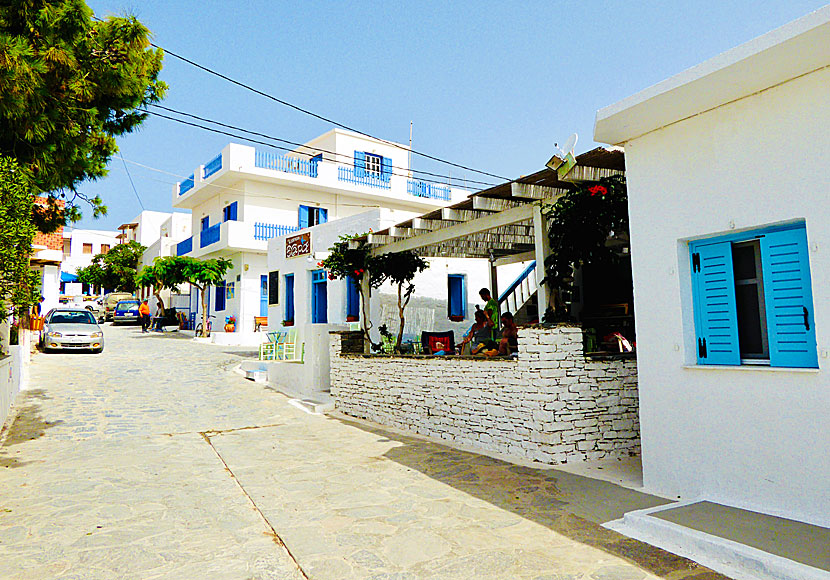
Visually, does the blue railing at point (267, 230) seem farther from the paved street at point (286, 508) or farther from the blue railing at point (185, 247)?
the paved street at point (286, 508)

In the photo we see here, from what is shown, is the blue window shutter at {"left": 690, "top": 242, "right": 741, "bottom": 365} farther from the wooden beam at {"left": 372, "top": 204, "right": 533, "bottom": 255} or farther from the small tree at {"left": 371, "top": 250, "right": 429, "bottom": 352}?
the small tree at {"left": 371, "top": 250, "right": 429, "bottom": 352}

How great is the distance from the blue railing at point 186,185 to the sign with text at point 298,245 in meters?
11.9

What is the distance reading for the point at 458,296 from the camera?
52.7 feet

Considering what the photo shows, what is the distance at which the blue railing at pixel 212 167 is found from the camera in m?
24.8

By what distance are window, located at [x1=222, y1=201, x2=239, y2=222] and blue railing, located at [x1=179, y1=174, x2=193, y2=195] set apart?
10.4ft

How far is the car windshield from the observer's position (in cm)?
1936

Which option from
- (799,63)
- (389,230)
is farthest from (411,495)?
(389,230)

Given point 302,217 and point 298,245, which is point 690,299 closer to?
point 298,245

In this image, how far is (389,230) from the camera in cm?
1052

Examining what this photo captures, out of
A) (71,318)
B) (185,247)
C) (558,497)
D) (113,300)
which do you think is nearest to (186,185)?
(185,247)

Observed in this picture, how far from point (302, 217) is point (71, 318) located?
969 centimetres

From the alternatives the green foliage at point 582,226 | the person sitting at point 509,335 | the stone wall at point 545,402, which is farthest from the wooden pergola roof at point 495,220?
the stone wall at point 545,402

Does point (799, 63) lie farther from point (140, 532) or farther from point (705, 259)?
point (140, 532)

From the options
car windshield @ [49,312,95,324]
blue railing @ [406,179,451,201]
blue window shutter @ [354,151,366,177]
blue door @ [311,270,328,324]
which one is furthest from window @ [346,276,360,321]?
blue railing @ [406,179,451,201]
